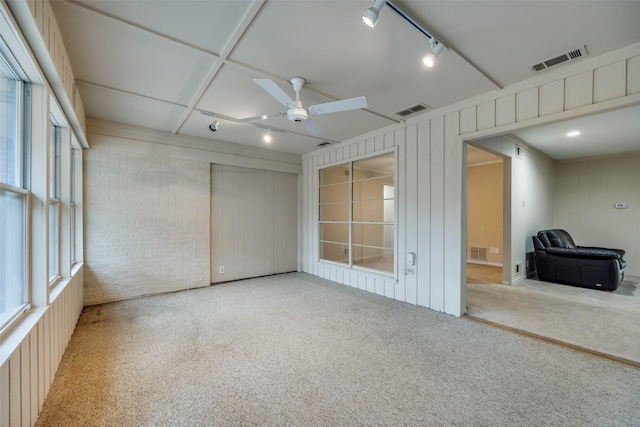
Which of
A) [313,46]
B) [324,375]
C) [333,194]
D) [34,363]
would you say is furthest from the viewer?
[333,194]

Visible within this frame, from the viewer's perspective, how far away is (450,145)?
3.49m

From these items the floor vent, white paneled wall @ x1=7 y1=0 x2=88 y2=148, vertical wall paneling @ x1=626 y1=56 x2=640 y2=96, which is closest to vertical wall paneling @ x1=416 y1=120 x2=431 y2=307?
vertical wall paneling @ x1=626 y1=56 x2=640 y2=96

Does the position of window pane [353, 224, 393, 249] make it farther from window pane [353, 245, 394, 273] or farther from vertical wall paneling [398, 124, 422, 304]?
vertical wall paneling [398, 124, 422, 304]

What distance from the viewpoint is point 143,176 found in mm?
4305

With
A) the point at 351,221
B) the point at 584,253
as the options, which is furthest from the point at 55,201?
the point at 584,253

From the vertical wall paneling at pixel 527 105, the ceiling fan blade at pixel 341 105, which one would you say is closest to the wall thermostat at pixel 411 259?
the vertical wall paneling at pixel 527 105

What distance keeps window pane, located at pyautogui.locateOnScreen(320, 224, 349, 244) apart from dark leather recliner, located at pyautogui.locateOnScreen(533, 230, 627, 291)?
12.7 ft

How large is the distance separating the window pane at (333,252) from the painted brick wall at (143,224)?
2284mm

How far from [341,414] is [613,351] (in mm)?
2722

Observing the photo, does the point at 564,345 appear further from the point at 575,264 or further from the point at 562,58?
the point at 575,264

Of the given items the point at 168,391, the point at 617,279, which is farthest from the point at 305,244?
the point at 617,279

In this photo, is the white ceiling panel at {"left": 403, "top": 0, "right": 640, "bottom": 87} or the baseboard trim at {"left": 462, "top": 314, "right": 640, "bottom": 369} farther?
the baseboard trim at {"left": 462, "top": 314, "right": 640, "bottom": 369}

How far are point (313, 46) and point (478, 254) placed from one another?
7.08m

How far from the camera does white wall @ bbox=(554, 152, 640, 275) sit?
19.5 feet
